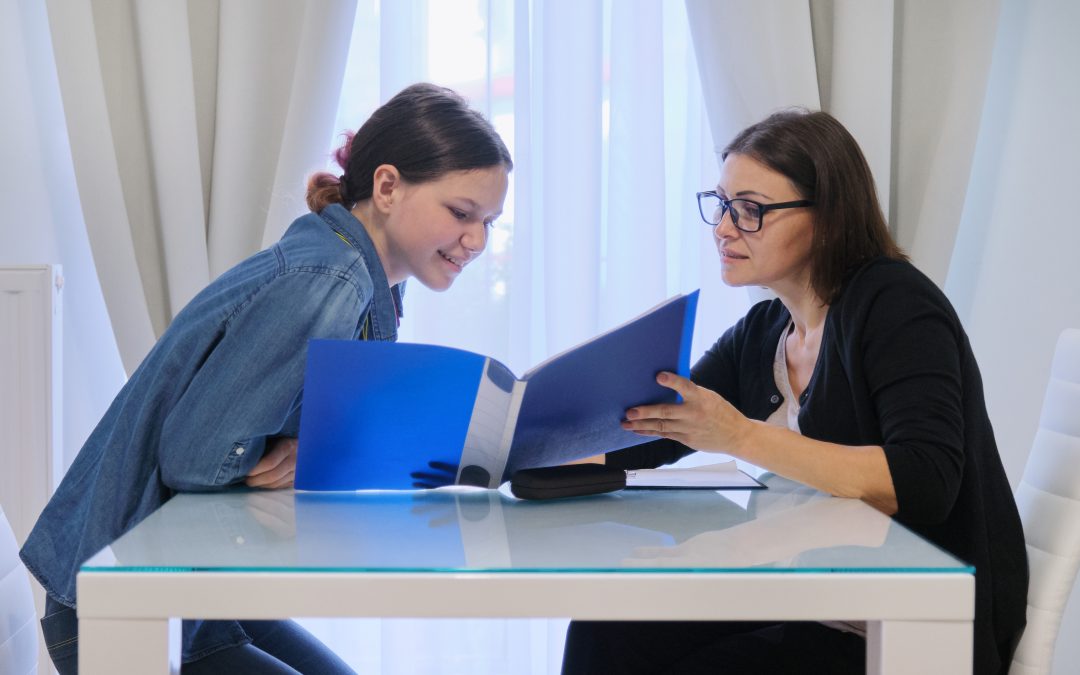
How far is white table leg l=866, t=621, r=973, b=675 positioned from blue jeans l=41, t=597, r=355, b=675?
62 cm

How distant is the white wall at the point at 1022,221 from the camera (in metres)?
2.38

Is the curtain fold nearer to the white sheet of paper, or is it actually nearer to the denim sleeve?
the white sheet of paper

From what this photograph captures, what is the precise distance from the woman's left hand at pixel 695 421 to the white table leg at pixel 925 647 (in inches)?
15.6

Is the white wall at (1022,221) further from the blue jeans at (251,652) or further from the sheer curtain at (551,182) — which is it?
the blue jeans at (251,652)

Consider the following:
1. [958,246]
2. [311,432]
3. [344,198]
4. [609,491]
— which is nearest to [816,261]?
[609,491]

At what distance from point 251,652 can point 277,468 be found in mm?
207

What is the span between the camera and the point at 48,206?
2.39m

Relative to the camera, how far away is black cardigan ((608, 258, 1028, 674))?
1.19 metres

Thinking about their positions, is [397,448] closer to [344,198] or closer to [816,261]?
[344,198]

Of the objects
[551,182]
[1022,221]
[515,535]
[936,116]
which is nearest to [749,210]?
[515,535]

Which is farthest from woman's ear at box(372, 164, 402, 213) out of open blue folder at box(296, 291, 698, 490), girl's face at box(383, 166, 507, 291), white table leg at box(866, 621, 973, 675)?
white table leg at box(866, 621, 973, 675)

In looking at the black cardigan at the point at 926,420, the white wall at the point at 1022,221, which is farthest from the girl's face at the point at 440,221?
the white wall at the point at 1022,221

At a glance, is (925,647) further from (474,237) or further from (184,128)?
(184,128)

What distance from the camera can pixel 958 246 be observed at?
8.13 feet
